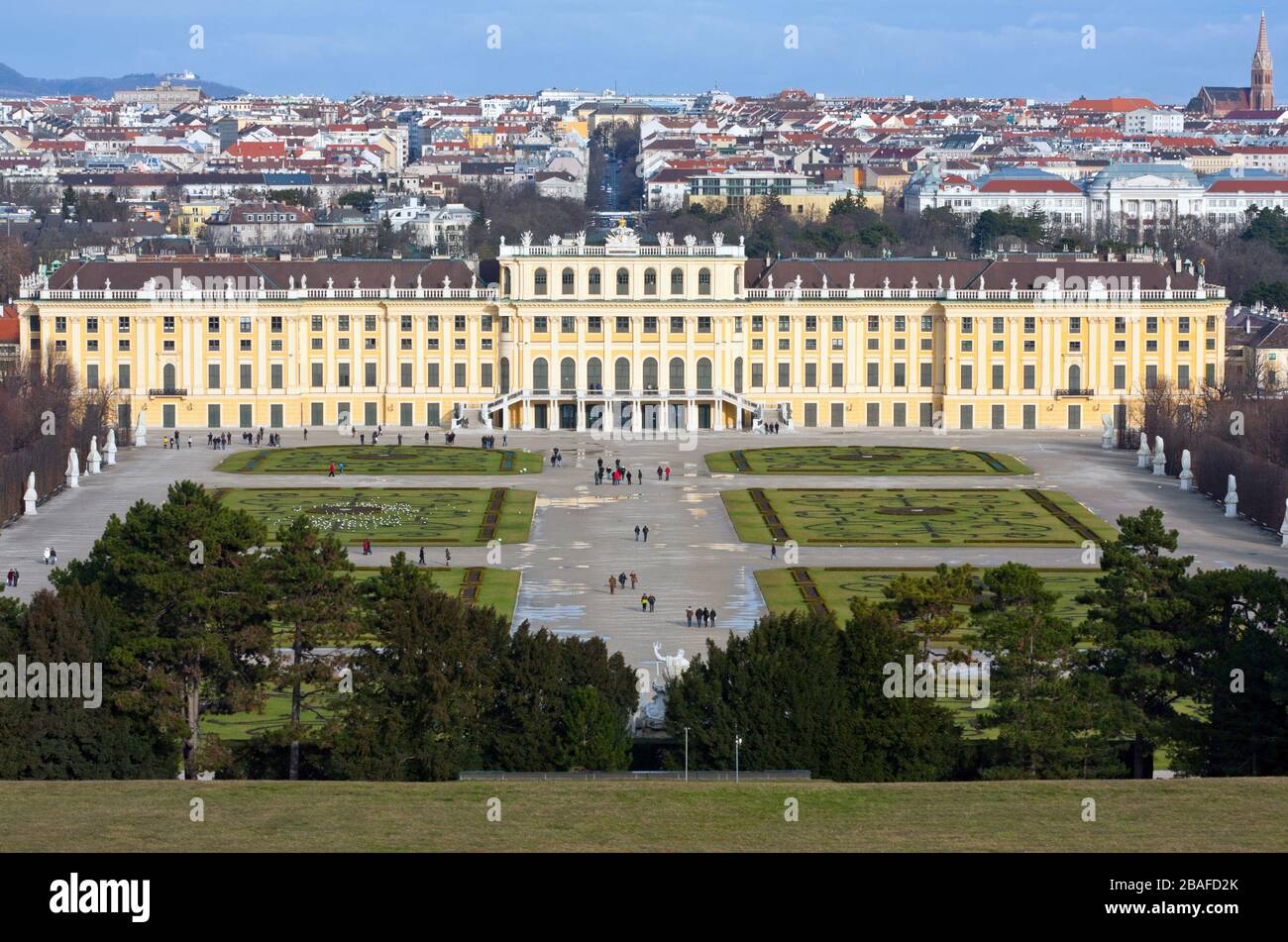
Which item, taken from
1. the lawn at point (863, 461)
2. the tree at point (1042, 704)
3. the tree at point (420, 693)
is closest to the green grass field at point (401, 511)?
the lawn at point (863, 461)

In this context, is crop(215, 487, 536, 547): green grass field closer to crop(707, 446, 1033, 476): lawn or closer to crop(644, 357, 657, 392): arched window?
crop(707, 446, 1033, 476): lawn

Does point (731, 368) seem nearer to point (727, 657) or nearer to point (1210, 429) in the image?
point (1210, 429)

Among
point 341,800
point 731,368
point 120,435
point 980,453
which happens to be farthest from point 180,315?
point 341,800

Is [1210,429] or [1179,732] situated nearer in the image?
[1179,732]

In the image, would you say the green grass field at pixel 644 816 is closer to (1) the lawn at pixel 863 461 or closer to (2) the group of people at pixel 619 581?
(2) the group of people at pixel 619 581

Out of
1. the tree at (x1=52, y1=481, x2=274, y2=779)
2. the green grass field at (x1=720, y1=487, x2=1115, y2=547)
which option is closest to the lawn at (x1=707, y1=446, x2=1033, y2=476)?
the green grass field at (x1=720, y1=487, x2=1115, y2=547)
